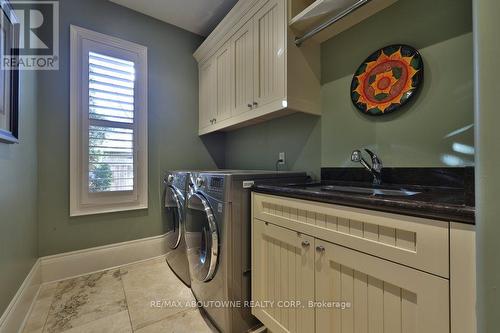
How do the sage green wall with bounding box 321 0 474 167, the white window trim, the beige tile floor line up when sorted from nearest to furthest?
the sage green wall with bounding box 321 0 474 167, the beige tile floor, the white window trim

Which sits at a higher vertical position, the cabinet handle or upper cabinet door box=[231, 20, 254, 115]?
upper cabinet door box=[231, 20, 254, 115]

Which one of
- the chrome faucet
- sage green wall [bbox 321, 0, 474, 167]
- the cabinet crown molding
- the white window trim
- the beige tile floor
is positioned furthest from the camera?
the white window trim

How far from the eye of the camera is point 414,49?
48.1 inches

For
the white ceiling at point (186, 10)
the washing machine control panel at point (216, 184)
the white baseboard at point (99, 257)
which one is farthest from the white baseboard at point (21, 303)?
the white ceiling at point (186, 10)

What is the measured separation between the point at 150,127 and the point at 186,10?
1.32 meters

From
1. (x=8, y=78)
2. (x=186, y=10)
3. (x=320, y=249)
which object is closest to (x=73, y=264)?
(x=8, y=78)

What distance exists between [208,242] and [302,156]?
1022mm

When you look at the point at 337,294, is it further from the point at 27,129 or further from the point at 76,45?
the point at 76,45

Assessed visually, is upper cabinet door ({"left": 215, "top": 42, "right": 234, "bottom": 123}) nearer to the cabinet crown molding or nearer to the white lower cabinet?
the cabinet crown molding

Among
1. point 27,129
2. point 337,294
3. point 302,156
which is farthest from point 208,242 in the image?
point 27,129

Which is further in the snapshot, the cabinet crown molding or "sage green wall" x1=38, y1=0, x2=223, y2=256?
"sage green wall" x1=38, y1=0, x2=223, y2=256

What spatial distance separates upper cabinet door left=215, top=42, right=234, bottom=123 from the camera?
2.11 metres

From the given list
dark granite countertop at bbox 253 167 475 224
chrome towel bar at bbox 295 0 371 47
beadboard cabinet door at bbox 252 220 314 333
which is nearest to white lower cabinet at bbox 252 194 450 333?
beadboard cabinet door at bbox 252 220 314 333

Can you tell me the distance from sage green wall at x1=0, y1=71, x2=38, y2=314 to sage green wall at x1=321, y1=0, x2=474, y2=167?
2.05 meters
